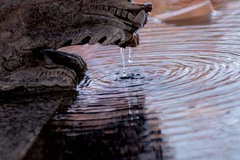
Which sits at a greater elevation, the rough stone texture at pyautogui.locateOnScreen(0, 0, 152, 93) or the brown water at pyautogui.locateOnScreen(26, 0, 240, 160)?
the rough stone texture at pyautogui.locateOnScreen(0, 0, 152, 93)

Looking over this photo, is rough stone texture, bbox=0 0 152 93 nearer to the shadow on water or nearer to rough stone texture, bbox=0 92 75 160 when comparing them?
rough stone texture, bbox=0 92 75 160

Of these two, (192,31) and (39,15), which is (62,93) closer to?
(39,15)

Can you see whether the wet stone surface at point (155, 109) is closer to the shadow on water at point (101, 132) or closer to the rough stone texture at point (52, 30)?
the shadow on water at point (101, 132)

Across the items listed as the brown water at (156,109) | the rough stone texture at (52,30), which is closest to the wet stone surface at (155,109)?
the brown water at (156,109)

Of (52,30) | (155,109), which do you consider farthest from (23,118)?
(52,30)

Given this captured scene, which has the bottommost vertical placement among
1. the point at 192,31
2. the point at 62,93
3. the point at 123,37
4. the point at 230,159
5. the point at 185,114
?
the point at 230,159

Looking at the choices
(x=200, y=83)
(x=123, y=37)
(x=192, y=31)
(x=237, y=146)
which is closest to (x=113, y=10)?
(x=123, y=37)

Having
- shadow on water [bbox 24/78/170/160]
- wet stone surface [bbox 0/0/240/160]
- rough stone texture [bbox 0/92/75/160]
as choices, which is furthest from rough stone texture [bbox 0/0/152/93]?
shadow on water [bbox 24/78/170/160]
